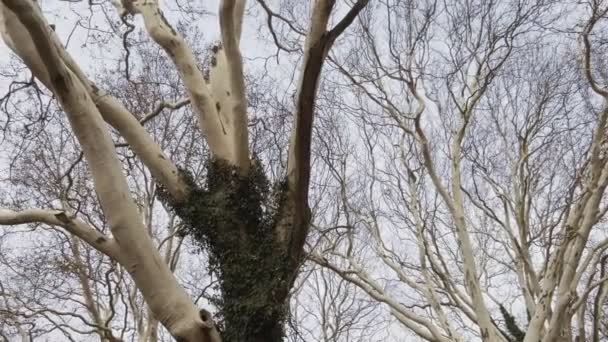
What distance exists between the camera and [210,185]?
3369 millimetres


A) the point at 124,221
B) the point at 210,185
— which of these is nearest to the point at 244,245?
the point at 210,185

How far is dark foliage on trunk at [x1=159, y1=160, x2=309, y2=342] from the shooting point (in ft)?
9.21

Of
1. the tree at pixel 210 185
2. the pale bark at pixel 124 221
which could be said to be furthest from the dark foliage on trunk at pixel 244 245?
the pale bark at pixel 124 221

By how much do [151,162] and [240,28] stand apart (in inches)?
47.5

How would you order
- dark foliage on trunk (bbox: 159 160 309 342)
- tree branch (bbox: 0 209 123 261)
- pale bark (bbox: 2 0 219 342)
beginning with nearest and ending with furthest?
pale bark (bbox: 2 0 219 342) → tree branch (bbox: 0 209 123 261) → dark foliage on trunk (bbox: 159 160 309 342)

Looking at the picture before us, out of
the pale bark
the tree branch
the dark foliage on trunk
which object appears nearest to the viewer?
the pale bark

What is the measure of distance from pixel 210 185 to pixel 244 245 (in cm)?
53

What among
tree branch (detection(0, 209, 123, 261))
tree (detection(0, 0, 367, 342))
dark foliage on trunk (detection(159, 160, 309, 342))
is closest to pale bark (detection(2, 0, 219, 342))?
tree (detection(0, 0, 367, 342))

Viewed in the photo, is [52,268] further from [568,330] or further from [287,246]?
[568,330]

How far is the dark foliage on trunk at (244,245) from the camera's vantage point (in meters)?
2.81

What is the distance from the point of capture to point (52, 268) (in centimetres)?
693

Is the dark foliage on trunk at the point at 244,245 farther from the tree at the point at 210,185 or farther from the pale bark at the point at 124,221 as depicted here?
the pale bark at the point at 124,221

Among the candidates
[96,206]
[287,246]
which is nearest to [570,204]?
[287,246]

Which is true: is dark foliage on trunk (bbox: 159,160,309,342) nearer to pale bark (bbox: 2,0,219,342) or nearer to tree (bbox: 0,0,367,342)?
tree (bbox: 0,0,367,342)
